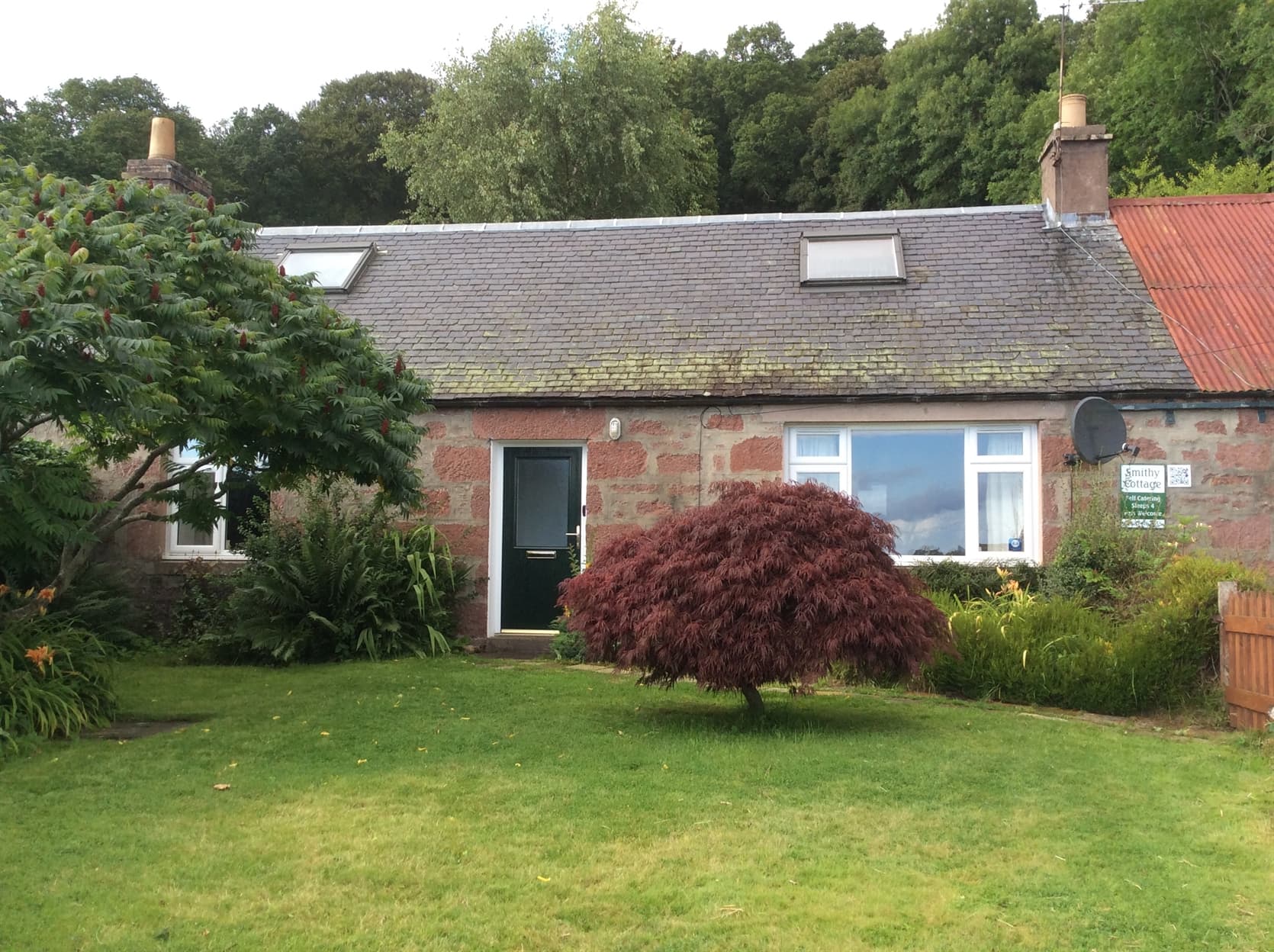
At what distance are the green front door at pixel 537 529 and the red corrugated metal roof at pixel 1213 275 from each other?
6.72m

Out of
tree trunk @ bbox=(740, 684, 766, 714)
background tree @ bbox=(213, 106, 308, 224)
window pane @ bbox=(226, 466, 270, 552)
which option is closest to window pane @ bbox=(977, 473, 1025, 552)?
tree trunk @ bbox=(740, 684, 766, 714)

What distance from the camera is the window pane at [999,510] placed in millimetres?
12008

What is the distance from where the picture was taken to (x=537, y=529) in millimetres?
12859

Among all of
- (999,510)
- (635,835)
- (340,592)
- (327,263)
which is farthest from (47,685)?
(999,510)

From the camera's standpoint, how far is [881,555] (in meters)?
7.78

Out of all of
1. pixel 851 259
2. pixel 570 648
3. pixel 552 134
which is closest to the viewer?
pixel 570 648

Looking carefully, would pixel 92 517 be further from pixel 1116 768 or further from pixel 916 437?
pixel 916 437

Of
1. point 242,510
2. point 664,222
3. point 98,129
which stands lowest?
point 242,510

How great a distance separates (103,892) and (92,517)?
404 centimetres

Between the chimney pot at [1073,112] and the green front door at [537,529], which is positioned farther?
the chimney pot at [1073,112]

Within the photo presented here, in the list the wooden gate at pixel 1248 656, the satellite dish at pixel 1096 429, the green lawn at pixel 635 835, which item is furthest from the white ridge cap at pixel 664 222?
the green lawn at pixel 635 835

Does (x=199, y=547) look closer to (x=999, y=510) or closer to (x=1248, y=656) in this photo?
(x=999, y=510)

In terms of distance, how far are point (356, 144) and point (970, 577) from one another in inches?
1275

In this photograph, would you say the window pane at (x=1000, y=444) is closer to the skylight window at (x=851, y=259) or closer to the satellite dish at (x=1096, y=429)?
the satellite dish at (x=1096, y=429)
